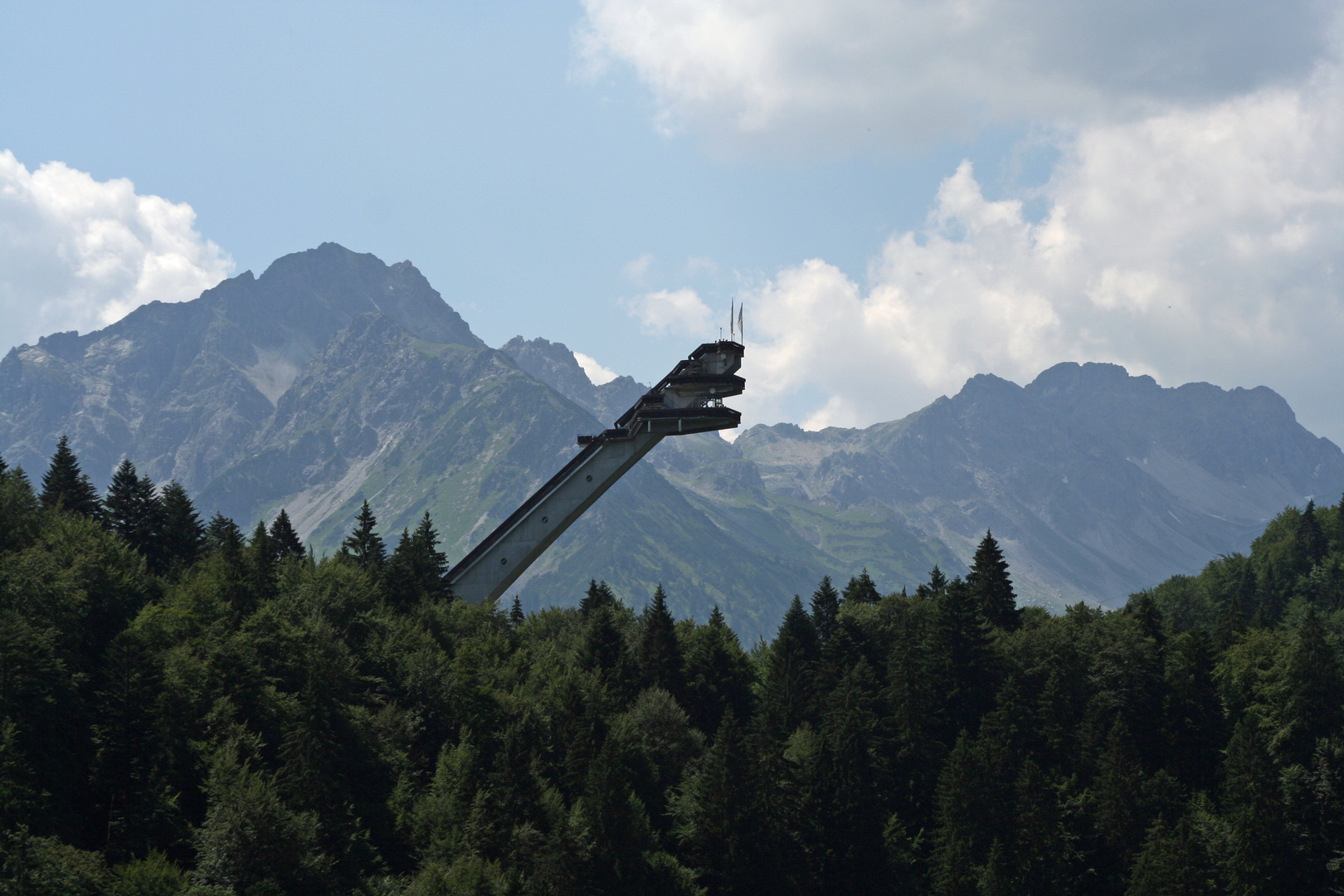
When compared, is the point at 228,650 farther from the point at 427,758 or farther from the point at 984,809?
the point at 984,809

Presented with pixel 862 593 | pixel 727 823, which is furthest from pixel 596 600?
pixel 727 823

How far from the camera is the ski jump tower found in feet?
214

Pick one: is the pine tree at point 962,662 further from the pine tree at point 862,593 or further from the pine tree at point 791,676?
the pine tree at point 862,593

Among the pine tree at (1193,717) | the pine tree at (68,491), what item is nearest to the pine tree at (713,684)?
the pine tree at (1193,717)

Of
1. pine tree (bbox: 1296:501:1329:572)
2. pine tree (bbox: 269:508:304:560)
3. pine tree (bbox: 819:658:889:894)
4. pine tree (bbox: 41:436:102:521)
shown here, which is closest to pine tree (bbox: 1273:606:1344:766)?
pine tree (bbox: 819:658:889:894)

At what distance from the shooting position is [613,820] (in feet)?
163

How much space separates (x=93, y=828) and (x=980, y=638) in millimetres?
46372

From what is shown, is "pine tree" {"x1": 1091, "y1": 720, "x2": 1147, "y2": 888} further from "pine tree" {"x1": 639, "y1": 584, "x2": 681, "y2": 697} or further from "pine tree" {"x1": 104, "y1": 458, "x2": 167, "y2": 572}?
"pine tree" {"x1": 104, "y1": 458, "x2": 167, "y2": 572}

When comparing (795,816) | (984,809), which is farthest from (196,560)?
(984,809)

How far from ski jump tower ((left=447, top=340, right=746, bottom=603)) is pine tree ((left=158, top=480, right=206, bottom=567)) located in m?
14.9

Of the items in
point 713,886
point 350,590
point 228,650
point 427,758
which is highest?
point 350,590

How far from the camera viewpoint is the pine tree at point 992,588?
74.2 meters

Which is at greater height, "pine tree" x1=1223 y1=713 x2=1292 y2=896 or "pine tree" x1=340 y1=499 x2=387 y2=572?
"pine tree" x1=340 y1=499 x2=387 y2=572

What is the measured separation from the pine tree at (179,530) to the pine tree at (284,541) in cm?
415
